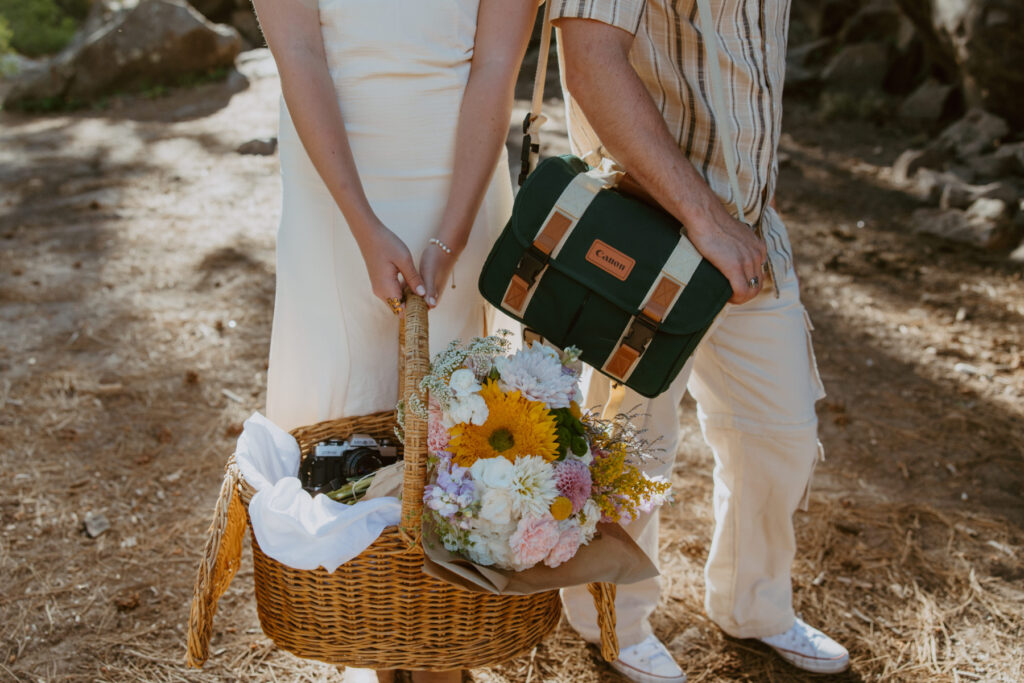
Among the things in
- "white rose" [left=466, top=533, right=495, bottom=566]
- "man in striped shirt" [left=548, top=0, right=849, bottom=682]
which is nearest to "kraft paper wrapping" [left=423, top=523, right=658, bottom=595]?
"white rose" [left=466, top=533, right=495, bottom=566]

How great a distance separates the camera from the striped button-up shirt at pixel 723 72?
207 centimetres

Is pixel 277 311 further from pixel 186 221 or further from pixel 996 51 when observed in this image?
pixel 996 51

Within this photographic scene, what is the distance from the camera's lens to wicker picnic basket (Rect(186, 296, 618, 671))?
1745 millimetres

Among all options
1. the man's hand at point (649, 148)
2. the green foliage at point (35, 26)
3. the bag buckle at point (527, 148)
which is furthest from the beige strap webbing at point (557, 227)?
the green foliage at point (35, 26)

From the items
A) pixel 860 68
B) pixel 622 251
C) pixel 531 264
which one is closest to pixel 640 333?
pixel 622 251

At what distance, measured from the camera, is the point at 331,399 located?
230 centimetres

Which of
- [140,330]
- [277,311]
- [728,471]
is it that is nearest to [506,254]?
[277,311]

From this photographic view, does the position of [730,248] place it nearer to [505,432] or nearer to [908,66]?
[505,432]

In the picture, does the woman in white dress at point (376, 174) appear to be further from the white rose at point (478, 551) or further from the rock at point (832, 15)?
the rock at point (832, 15)

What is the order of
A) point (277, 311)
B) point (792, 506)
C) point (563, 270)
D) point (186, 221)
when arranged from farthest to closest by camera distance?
1. point (186, 221)
2. point (792, 506)
3. point (277, 311)
4. point (563, 270)

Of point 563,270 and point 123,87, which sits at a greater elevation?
point 563,270

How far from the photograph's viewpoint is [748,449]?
2479 millimetres

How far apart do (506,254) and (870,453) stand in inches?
94.2

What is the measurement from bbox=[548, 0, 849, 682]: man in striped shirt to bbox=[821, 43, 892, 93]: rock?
753 cm
